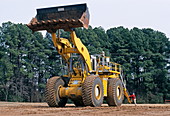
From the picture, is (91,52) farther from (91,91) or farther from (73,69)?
(91,91)

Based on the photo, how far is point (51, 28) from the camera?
20969 mm

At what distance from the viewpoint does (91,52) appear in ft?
180

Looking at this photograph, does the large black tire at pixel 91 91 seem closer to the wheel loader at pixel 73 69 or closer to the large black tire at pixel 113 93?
the wheel loader at pixel 73 69

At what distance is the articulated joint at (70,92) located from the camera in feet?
67.6

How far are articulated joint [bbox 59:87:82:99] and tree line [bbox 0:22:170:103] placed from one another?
28967mm

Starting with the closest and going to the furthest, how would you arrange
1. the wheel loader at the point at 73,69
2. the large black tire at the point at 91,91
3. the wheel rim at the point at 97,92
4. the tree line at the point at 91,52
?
the large black tire at the point at 91,91
the wheel loader at the point at 73,69
the wheel rim at the point at 97,92
the tree line at the point at 91,52

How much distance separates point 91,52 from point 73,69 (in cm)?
3276

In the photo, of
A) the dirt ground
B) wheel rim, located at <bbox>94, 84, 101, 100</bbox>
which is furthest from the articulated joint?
the dirt ground

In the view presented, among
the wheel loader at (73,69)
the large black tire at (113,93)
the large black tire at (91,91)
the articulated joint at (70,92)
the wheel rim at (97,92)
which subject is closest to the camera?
the large black tire at (91,91)

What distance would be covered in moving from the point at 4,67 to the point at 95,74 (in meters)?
29.7

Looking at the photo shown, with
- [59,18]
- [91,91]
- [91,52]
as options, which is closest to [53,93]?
[91,91]

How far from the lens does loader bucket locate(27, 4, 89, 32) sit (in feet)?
66.7

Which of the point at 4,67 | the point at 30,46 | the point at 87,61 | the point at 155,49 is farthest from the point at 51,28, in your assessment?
the point at 155,49

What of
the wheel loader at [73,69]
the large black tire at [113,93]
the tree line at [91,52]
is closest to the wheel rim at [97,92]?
the wheel loader at [73,69]
